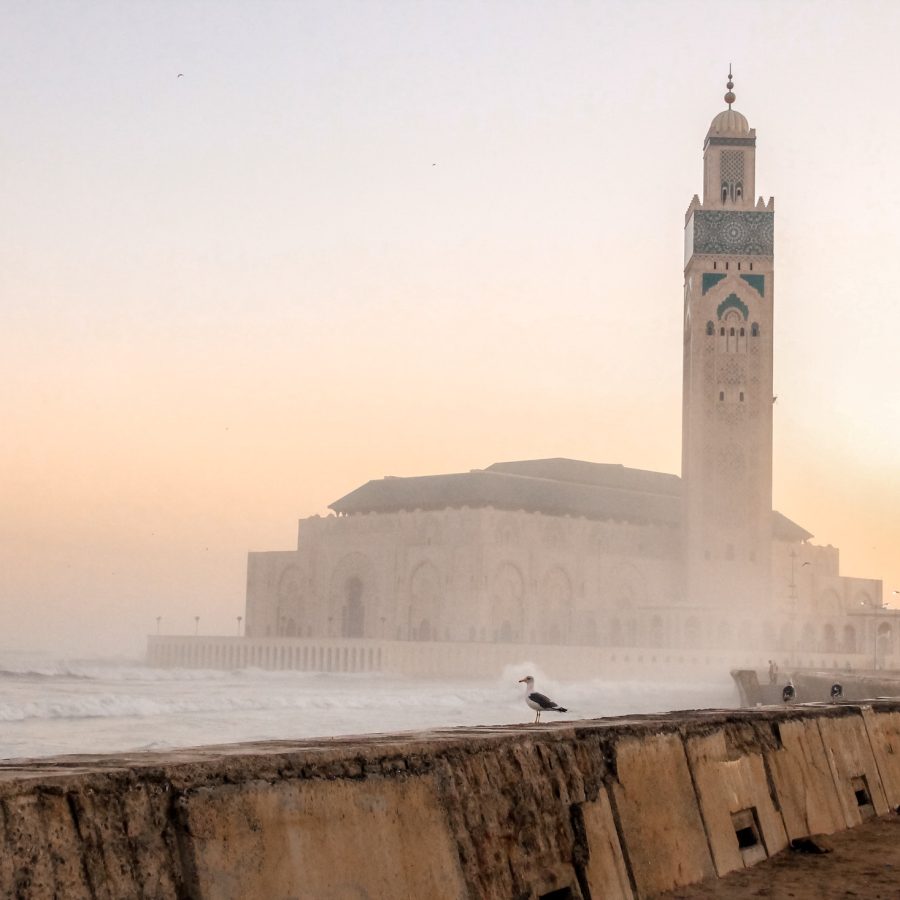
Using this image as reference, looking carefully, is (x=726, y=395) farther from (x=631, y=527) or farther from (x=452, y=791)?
(x=452, y=791)

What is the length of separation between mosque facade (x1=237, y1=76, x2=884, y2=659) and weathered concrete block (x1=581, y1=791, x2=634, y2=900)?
4825cm

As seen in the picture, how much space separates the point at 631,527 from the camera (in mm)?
58594

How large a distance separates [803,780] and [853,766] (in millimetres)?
789

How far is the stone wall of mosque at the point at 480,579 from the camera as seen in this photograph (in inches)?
2119

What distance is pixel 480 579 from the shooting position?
53.1 m

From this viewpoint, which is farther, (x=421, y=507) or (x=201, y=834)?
(x=421, y=507)

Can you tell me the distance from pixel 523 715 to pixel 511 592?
80.5 feet

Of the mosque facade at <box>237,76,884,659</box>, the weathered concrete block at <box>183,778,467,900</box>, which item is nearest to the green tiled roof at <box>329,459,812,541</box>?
the mosque facade at <box>237,76,884,659</box>

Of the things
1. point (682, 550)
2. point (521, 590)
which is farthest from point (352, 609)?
point (682, 550)

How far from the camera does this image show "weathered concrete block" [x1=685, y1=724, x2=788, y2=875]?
4.85 metres

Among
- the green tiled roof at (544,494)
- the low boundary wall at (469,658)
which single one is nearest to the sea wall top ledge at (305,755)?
the low boundary wall at (469,658)

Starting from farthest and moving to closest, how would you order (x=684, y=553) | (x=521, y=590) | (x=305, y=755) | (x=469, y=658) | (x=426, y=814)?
(x=684, y=553) → (x=521, y=590) → (x=469, y=658) → (x=426, y=814) → (x=305, y=755)

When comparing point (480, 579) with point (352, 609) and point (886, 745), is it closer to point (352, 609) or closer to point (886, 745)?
point (352, 609)

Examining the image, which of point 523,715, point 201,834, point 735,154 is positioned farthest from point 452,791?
point 735,154
